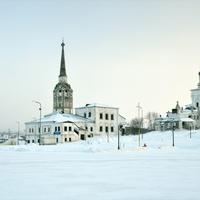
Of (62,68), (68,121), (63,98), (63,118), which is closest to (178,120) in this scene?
(68,121)

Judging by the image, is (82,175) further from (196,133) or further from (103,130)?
(103,130)

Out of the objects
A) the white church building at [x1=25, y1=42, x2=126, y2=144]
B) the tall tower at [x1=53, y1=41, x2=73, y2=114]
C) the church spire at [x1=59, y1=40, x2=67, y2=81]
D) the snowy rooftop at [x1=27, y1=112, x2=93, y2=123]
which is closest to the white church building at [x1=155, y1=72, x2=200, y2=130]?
the white church building at [x1=25, y1=42, x2=126, y2=144]

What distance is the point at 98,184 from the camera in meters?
17.3

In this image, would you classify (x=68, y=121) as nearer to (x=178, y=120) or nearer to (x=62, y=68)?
(x=62, y=68)

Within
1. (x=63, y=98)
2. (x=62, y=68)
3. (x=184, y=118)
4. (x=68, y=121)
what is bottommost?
(x=68, y=121)

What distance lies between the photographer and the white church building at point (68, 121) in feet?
325

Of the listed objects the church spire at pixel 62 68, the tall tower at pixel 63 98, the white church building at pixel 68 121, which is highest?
the church spire at pixel 62 68

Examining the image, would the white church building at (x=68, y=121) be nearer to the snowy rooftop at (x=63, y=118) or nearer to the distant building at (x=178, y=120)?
the snowy rooftop at (x=63, y=118)

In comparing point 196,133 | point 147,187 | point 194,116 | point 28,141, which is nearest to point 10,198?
point 147,187

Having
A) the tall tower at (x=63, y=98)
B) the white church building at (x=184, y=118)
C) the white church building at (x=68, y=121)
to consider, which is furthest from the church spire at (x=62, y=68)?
the white church building at (x=184, y=118)

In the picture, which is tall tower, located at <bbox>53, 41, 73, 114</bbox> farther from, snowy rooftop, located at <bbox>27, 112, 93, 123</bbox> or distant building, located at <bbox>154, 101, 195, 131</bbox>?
distant building, located at <bbox>154, 101, 195, 131</bbox>

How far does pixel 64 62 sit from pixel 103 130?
1160 inches

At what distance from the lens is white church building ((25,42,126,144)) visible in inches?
3895

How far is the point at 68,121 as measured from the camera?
3937 inches
